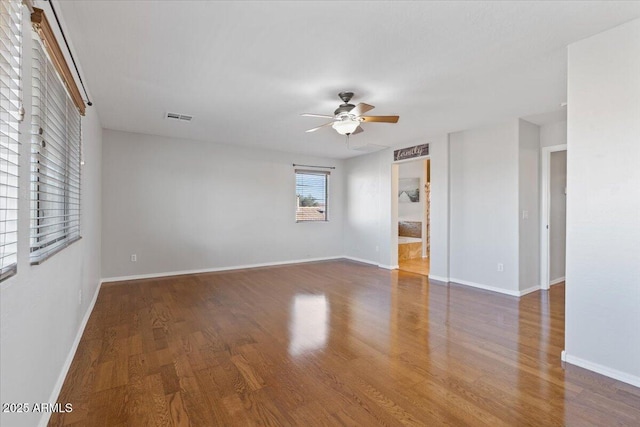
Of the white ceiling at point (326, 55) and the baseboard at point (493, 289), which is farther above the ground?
the white ceiling at point (326, 55)

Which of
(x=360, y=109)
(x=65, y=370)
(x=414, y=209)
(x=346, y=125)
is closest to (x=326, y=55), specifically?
(x=360, y=109)

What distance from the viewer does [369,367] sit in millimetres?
2330

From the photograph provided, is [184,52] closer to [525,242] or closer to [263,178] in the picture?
[263,178]

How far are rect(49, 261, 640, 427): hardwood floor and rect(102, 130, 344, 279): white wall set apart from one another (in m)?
1.38

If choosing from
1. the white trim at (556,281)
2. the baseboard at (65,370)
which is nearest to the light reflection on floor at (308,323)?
the baseboard at (65,370)

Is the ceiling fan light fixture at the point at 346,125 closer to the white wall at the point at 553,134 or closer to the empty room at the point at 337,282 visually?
the empty room at the point at 337,282

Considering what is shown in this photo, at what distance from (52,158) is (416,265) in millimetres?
6188

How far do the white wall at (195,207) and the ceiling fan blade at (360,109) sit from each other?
11.3 ft

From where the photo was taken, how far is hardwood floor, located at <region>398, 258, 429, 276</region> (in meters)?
5.96

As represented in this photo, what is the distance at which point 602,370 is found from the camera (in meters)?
2.21

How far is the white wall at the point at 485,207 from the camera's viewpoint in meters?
4.34

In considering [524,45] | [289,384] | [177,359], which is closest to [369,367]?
[289,384]

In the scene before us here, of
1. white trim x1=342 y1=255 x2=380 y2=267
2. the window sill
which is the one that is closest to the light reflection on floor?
the window sill

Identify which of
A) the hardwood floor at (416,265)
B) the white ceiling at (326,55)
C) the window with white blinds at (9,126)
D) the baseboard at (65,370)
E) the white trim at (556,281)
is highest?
the white ceiling at (326,55)
